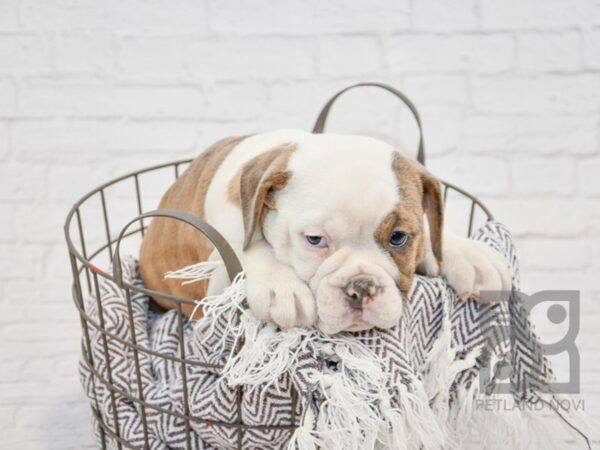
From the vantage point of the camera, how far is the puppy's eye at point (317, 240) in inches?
41.1

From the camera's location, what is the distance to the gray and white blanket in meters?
0.99

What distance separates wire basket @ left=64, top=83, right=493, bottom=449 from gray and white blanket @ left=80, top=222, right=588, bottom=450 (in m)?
0.01

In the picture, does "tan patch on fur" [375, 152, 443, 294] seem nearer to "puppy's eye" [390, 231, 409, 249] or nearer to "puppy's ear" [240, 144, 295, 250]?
"puppy's eye" [390, 231, 409, 249]

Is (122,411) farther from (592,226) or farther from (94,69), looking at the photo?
(592,226)

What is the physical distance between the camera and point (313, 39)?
1775 millimetres

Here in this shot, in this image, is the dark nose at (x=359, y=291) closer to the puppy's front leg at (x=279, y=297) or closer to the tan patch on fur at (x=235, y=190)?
the puppy's front leg at (x=279, y=297)

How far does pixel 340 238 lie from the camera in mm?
1036

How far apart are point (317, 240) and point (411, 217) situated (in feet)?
0.42

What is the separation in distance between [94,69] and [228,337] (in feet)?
3.14

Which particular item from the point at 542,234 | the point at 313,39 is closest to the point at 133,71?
the point at 313,39

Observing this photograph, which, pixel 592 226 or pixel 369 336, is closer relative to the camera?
pixel 369 336

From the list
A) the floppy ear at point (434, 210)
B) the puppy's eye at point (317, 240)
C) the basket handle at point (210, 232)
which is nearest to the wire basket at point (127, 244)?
the basket handle at point (210, 232)

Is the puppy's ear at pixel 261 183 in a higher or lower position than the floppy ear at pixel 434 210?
higher

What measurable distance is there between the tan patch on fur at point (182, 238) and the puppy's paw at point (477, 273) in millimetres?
380
